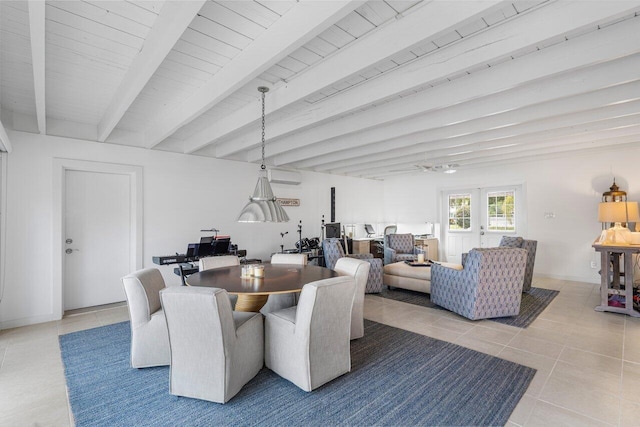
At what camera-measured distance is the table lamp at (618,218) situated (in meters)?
4.42

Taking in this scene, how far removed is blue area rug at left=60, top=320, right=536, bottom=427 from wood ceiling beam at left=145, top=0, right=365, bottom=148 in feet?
8.02

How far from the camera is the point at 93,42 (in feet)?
7.61

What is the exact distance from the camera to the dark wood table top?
97.7 inches

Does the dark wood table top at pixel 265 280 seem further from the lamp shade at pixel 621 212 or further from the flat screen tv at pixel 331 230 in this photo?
the lamp shade at pixel 621 212

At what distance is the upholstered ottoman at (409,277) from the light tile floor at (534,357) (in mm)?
599

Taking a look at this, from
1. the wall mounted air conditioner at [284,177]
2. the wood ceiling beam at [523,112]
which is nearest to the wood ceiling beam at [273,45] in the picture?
the wood ceiling beam at [523,112]

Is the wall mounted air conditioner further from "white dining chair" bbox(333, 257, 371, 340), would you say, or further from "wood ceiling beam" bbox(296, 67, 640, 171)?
"white dining chair" bbox(333, 257, 371, 340)

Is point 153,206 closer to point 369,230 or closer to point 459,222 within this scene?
point 369,230

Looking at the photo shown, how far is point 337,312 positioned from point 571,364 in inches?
85.9

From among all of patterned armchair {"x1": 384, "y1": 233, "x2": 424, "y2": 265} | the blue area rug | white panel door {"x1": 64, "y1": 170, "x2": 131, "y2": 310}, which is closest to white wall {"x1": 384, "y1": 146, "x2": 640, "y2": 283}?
patterned armchair {"x1": 384, "y1": 233, "x2": 424, "y2": 265}

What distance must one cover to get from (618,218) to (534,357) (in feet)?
A: 11.6

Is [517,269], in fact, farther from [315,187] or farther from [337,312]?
[315,187]

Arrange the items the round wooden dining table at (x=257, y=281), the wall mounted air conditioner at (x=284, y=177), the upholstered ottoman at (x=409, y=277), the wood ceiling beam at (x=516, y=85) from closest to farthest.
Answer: the wood ceiling beam at (x=516, y=85), the round wooden dining table at (x=257, y=281), the upholstered ottoman at (x=409, y=277), the wall mounted air conditioner at (x=284, y=177)

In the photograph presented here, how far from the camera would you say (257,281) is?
9.18ft
